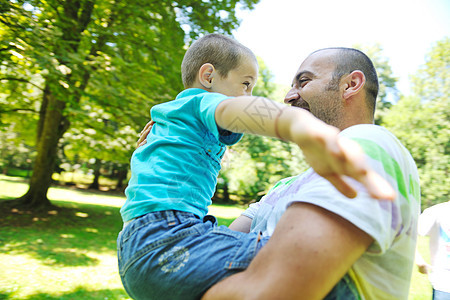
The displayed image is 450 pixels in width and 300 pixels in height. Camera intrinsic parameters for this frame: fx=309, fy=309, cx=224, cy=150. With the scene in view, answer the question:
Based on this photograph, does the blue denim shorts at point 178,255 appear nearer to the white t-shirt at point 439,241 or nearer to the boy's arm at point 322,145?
the boy's arm at point 322,145

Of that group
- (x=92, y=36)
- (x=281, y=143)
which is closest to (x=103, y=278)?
(x=92, y=36)

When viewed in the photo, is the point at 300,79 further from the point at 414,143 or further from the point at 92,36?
the point at 414,143

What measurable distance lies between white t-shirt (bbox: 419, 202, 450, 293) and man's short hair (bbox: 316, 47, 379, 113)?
2.88 metres

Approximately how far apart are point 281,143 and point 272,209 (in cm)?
1971

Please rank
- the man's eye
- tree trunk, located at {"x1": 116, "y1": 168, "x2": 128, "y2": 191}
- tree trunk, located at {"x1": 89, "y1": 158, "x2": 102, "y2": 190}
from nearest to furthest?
the man's eye, tree trunk, located at {"x1": 89, "y1": 158, "x2": 102, "y2": 190}, tree trunk, located at {"x1": 116, "y1": 168, "x2": 128, "y2": 191}

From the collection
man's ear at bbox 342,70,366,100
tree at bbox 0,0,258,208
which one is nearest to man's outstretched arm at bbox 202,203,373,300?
man's ear at bbox 342,70,366,100

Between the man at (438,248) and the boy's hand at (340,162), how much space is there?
4.16m

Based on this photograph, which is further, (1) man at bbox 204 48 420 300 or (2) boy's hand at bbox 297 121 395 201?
(1) man at bbox 204 48 420 300

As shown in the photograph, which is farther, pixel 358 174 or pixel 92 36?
pixel 92 36

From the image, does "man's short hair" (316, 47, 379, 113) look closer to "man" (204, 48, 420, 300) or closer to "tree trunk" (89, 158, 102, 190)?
"man" (204, 48, 420, 300)

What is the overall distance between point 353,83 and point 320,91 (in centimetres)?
25

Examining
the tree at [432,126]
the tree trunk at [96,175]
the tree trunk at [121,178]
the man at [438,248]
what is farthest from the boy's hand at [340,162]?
the tree trunk at [121,178]

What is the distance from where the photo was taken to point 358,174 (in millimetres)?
750

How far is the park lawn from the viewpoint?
620 cm
